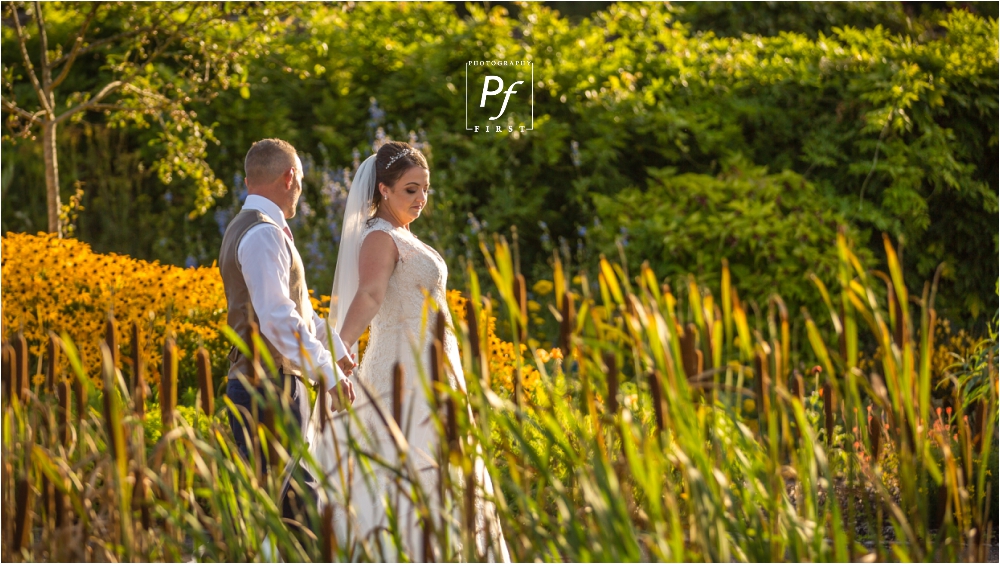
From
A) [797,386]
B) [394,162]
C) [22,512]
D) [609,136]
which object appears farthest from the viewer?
[609,136]

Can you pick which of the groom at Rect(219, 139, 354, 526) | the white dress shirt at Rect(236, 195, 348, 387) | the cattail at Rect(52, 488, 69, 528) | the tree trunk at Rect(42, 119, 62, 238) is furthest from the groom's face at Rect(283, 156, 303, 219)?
the tree trunk at Rect(42, 119, 62, 238)

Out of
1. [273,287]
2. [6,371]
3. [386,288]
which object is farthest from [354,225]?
[6,371]

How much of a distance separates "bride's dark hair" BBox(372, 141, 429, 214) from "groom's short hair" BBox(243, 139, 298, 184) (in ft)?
1.23

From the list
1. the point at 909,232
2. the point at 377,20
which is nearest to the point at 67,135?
the point at 377,20

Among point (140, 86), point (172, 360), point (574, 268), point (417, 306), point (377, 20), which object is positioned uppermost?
point (377, 20)

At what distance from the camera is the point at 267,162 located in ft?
10.3

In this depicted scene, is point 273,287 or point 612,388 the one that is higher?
point 612,388

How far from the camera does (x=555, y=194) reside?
7.13 m

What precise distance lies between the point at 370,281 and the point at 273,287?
43cm

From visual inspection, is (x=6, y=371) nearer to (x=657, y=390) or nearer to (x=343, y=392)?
(x=343, y=392)

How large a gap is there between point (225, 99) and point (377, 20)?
1408mm

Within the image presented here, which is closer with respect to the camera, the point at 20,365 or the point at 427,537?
the point at 427,537

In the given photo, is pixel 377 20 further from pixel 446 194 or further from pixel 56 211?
pixel 56 211

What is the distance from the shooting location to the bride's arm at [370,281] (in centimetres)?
322
